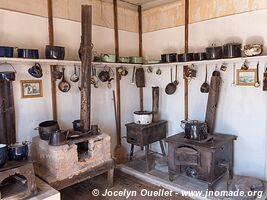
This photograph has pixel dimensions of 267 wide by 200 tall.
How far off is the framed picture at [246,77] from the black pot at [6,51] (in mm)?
2429

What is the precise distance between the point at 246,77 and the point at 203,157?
1055 millimetres

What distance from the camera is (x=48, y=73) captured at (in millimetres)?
2564

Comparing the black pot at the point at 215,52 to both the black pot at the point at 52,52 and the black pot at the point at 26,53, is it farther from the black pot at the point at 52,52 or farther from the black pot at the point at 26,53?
the black pot at the point at 26,53

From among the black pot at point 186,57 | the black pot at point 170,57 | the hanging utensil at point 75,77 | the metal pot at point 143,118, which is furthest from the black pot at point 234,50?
the hanging utensil at point 75,77

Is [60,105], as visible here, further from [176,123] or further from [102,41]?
[176,123]

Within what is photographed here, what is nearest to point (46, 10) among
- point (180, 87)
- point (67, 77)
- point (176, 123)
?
point (67, 77)

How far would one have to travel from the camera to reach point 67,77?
8.94 feet

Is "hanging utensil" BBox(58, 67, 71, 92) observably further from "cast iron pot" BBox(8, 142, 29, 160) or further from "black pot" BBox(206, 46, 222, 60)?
"black pot" BBox(206, 46, 222, 60)

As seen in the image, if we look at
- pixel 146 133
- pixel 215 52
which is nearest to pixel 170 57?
pixel 215 52

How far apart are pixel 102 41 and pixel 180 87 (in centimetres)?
127

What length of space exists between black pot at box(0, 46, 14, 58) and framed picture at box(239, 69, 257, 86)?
243 centimetres

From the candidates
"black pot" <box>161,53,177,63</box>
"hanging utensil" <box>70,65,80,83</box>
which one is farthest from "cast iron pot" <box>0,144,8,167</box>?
"black pot" <box>161,53,177,63</box>

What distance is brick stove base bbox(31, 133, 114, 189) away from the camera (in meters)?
2.08

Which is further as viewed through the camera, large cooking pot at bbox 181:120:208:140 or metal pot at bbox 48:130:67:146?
large cooking pot at bbox 181:120:208:140
